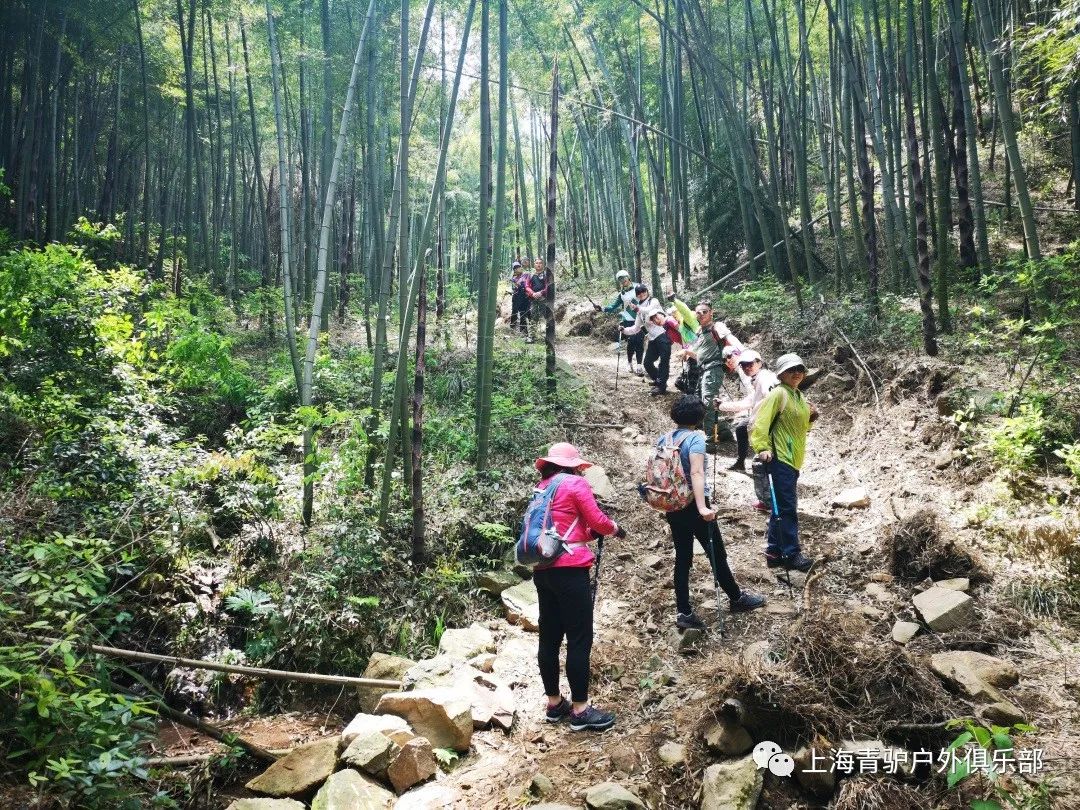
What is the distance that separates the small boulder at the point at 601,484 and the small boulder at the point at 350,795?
3072mm

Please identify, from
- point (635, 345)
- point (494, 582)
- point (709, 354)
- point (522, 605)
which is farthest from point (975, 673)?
point (635, 345)

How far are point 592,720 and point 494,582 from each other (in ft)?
5.69

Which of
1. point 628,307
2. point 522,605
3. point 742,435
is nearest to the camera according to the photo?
point 522,605

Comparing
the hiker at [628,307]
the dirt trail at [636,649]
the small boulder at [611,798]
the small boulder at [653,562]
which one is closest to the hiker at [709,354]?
the dirt trail at [636,649]

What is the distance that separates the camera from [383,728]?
114 inches

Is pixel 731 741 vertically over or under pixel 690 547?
under

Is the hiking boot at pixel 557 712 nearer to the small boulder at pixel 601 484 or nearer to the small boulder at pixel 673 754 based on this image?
the small boulder at pixel 673 754

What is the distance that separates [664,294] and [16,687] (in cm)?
1099

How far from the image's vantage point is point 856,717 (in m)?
2.25

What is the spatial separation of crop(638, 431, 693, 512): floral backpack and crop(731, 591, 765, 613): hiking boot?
0.74m

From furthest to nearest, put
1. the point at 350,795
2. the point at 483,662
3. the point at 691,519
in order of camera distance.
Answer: the point at 483,662 → the point at 691,519 → the point at 350,795

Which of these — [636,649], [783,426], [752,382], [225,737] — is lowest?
[225,737]

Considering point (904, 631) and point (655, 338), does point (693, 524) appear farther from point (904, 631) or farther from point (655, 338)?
point (655, 338)

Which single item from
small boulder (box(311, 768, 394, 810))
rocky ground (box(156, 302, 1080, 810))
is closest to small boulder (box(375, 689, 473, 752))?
rocky ground (box(156, 302, 1080, 810))
